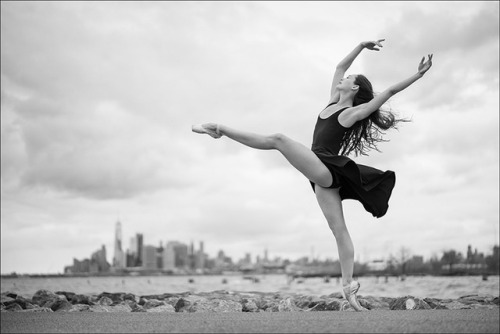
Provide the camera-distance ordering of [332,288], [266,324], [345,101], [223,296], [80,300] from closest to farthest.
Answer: [266,324]
[345,101]
[223,296]
[80,300]
[332,288]

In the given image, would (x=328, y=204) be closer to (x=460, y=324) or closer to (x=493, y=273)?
(x=460, y=324)

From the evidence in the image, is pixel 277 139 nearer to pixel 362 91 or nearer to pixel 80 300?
pixel 362 91

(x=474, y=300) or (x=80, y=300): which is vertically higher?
(x=474, y=300)

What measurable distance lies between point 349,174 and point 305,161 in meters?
→ 0.61

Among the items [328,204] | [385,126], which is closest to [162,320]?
[328,204]

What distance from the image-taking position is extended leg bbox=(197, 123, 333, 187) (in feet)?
19.4

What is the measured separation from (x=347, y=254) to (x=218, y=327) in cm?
263

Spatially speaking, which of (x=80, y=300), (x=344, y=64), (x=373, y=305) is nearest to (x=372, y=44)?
(x=344, y=64)

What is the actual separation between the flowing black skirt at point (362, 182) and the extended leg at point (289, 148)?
0.51 feet

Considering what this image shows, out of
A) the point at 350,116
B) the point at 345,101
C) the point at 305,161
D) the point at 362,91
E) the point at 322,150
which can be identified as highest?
the point at 362,91

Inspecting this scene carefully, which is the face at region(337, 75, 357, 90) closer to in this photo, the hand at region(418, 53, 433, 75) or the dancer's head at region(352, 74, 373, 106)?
the dancer's head at region(352, 74, 373, 106)

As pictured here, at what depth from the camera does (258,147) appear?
598 cm

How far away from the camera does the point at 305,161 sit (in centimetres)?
612

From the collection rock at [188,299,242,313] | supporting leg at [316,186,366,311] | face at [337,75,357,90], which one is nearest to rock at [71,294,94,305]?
rock at [188,299,242,313]
